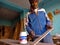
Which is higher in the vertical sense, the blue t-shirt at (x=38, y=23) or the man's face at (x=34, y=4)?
the man's face at (x=34, y=4)

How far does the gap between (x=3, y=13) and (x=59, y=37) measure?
1.77 meters

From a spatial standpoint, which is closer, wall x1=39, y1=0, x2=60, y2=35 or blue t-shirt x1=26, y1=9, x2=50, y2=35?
blue t-shirt x1=26, y1=9, x2=50, y2=35

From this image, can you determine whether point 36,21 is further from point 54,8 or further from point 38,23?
point 54,8

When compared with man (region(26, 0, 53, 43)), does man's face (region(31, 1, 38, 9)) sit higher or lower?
higher

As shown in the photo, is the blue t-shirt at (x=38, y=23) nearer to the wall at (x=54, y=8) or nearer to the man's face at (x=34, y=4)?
the man's face at (x=34, y=4)

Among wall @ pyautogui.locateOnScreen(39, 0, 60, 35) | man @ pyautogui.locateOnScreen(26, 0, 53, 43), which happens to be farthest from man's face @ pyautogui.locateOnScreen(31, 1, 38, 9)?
wall @ pyautogui.locateOnScreen(39, 0, 60, 35)

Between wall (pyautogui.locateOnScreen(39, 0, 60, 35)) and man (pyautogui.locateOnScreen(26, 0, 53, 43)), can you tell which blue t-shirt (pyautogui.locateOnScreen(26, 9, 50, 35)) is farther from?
wall (pyautogui.locateOnScreen(39, 0, 60, 35))

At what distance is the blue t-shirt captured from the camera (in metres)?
1.90

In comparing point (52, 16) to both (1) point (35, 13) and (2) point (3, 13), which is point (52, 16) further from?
(1) point (35, 13)

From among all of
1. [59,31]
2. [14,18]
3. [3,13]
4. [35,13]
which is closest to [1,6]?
[3,13]

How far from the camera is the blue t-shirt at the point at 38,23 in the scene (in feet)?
6.24

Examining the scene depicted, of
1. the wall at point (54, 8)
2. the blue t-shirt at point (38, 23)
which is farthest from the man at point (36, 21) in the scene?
the wall at point (54, 8)

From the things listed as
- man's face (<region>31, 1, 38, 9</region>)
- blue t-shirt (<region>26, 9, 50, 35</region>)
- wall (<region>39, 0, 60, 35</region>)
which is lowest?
blue t-shirt (<region>26, 9, 50, 35</region>)

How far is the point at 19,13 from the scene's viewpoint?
4641 millimetres
